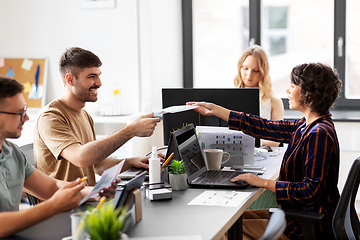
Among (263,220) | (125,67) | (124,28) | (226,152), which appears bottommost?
(263,220)

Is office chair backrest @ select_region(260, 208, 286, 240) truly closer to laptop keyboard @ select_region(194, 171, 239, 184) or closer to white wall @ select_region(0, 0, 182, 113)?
laptop keyboard @ select_region(194, 171, 239, 184)

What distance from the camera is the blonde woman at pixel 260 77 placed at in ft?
10.3

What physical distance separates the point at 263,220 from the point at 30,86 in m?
2.86

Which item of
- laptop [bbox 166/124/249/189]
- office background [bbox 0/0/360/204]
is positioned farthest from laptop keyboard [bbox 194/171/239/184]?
office background [bbox 0/0/360/204]

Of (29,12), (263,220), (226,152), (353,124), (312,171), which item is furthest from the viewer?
(29,12)

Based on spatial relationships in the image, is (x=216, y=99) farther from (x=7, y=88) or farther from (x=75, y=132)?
(x=7, y=88)

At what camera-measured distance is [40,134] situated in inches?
79.4

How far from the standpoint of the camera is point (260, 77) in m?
3.17

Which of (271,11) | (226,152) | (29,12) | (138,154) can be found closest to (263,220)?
(226,152)

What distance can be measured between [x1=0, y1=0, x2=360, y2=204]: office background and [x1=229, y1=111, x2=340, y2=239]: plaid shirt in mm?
1906

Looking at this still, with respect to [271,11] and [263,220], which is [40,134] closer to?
[263,220]

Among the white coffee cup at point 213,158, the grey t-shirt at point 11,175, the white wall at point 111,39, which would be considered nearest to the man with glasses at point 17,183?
the grey t-shirt at point 11,175

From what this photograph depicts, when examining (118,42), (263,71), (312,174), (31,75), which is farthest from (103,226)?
(31,75)

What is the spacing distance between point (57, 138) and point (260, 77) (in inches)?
69.6
